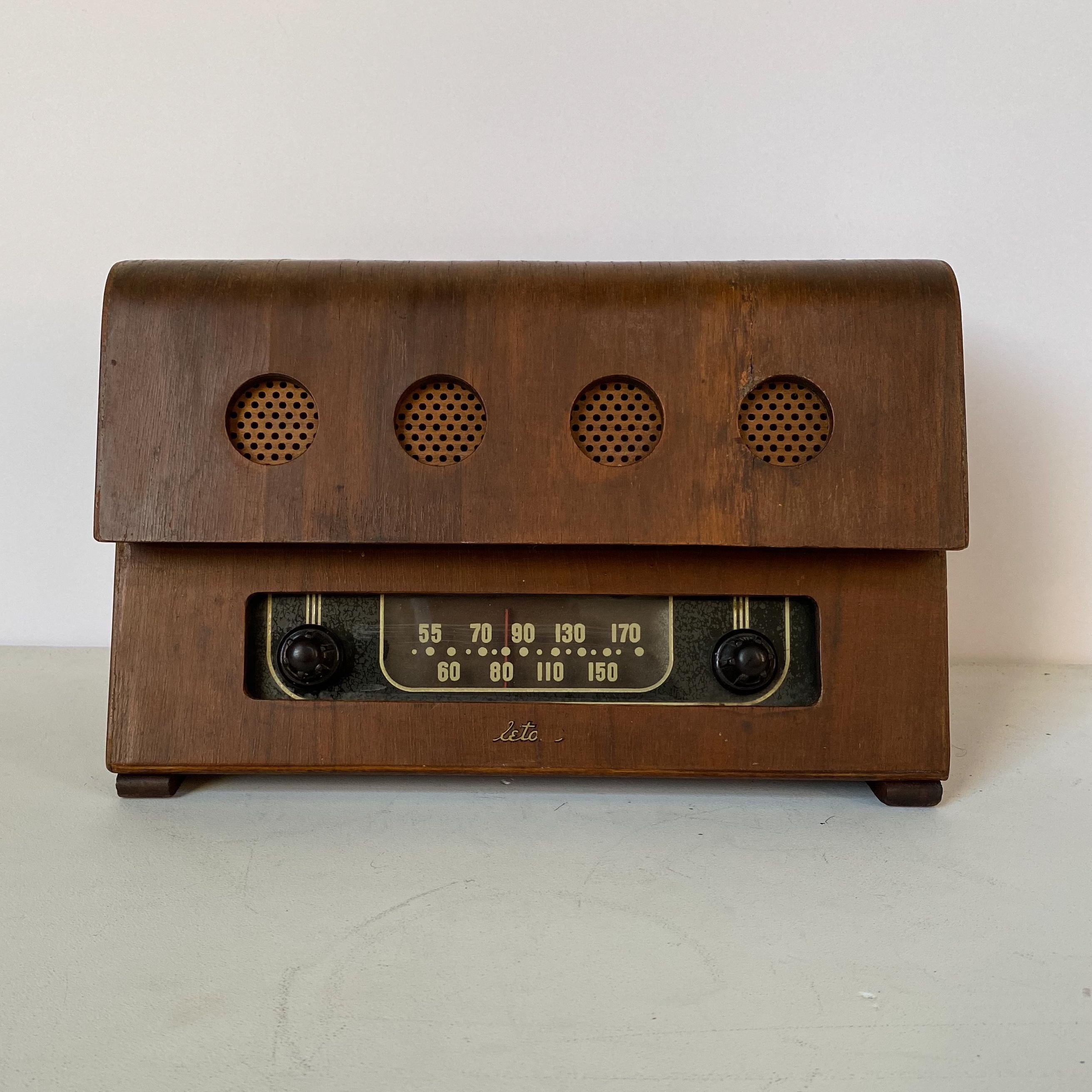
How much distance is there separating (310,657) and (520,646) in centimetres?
17

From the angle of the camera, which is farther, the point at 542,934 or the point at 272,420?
the point at 272,420

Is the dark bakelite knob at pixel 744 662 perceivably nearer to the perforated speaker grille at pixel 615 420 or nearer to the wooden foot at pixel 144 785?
the perforated speaker grille at pixel 615 420

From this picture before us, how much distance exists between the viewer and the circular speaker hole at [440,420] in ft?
2.49

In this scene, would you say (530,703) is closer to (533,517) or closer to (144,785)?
(533,517)

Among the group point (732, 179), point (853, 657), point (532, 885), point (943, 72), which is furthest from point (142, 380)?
point (943, 72)

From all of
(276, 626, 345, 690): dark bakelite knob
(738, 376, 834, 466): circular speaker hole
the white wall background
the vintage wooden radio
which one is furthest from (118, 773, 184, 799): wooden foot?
the white wall background

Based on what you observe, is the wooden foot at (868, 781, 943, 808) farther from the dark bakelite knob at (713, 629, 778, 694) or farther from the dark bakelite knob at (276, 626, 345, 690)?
the dark bakelite knob at (276, 626, 345, 690)

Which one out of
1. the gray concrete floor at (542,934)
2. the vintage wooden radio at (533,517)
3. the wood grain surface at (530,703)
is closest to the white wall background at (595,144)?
the vintage wooden radio at (533,517)

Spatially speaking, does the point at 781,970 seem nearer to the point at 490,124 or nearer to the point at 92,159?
the point at 490,124

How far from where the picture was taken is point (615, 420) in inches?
29.9

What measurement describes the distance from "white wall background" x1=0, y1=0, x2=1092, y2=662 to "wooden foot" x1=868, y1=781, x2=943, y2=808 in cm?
56

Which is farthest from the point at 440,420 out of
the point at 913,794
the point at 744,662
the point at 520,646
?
the point at 913,794

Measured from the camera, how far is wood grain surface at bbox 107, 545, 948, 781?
75 cm

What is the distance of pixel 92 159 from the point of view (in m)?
1.15
